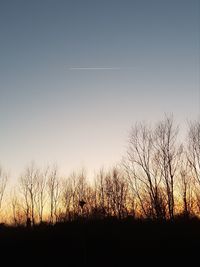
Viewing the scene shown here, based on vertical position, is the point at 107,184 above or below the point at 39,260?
above

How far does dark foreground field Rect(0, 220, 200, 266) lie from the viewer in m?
20.0

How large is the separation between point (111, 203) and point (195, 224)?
865 inches

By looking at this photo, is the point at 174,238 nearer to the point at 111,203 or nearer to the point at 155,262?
the point at 155,262

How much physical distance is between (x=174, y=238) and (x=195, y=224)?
10.8ft

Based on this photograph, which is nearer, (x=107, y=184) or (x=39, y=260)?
(x=39, y=260)

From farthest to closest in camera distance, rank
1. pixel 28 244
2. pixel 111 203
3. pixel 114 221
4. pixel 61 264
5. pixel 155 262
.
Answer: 1. pixel 111 203
2. pixel 114 221
3. pixel 28 244
4. pixel 61 264
5. pixel 155 262

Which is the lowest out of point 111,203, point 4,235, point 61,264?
point 61,264

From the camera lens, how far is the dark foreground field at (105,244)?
20.0 meters

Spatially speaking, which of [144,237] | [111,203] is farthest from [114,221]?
[111,203]

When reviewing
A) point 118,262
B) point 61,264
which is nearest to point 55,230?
point 61,264

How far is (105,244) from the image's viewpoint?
71.5 ft

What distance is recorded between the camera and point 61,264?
20.9 metres

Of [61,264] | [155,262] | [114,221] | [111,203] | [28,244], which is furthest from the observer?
[111,203]

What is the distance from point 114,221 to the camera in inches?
997
